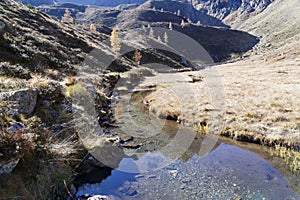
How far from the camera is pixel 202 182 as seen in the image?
42.6 ft

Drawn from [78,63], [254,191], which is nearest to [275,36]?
[78,63]

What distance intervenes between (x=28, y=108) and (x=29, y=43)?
32.6m

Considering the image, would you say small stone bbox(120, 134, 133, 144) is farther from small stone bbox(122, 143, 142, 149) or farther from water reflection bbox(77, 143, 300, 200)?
water reflection bbox(77, 143, 300, 200)

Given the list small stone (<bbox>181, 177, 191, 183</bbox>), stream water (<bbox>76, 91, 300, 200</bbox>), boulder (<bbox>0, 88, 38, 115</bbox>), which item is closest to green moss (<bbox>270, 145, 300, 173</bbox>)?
stream water (<bbox>76, 91, 300, 200</bbox>)

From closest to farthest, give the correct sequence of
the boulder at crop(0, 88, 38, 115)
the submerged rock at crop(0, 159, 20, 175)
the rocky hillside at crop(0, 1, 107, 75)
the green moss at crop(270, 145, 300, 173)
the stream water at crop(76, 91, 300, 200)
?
1. the submerged rock at crop(0, 159, 20, 175)
2. the boulder at crop(0, 88, 38, 115)
3. the stream water at crop(76, 91, 300, 200)
4. the green moss at crop(270, 145, 300, 173)
5. the rocky hillside at crop(0, 1, 107, 75)

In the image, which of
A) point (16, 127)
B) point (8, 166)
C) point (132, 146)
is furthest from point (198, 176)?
point (16, 127)

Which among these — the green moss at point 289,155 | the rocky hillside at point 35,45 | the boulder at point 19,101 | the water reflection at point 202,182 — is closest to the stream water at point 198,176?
the water reflection at point 202,182

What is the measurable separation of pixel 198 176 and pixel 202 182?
0.69m

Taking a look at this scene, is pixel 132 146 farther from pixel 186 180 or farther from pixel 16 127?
pixel 16 127

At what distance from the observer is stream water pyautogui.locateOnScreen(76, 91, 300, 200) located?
469 inches

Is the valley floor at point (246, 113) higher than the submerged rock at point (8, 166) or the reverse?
higher

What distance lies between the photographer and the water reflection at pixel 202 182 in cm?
1182

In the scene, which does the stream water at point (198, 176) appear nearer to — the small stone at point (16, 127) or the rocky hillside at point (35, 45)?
the small stone at point (16, 127)

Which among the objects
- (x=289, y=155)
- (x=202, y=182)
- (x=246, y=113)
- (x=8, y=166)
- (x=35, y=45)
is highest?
(x=35, y=45)
